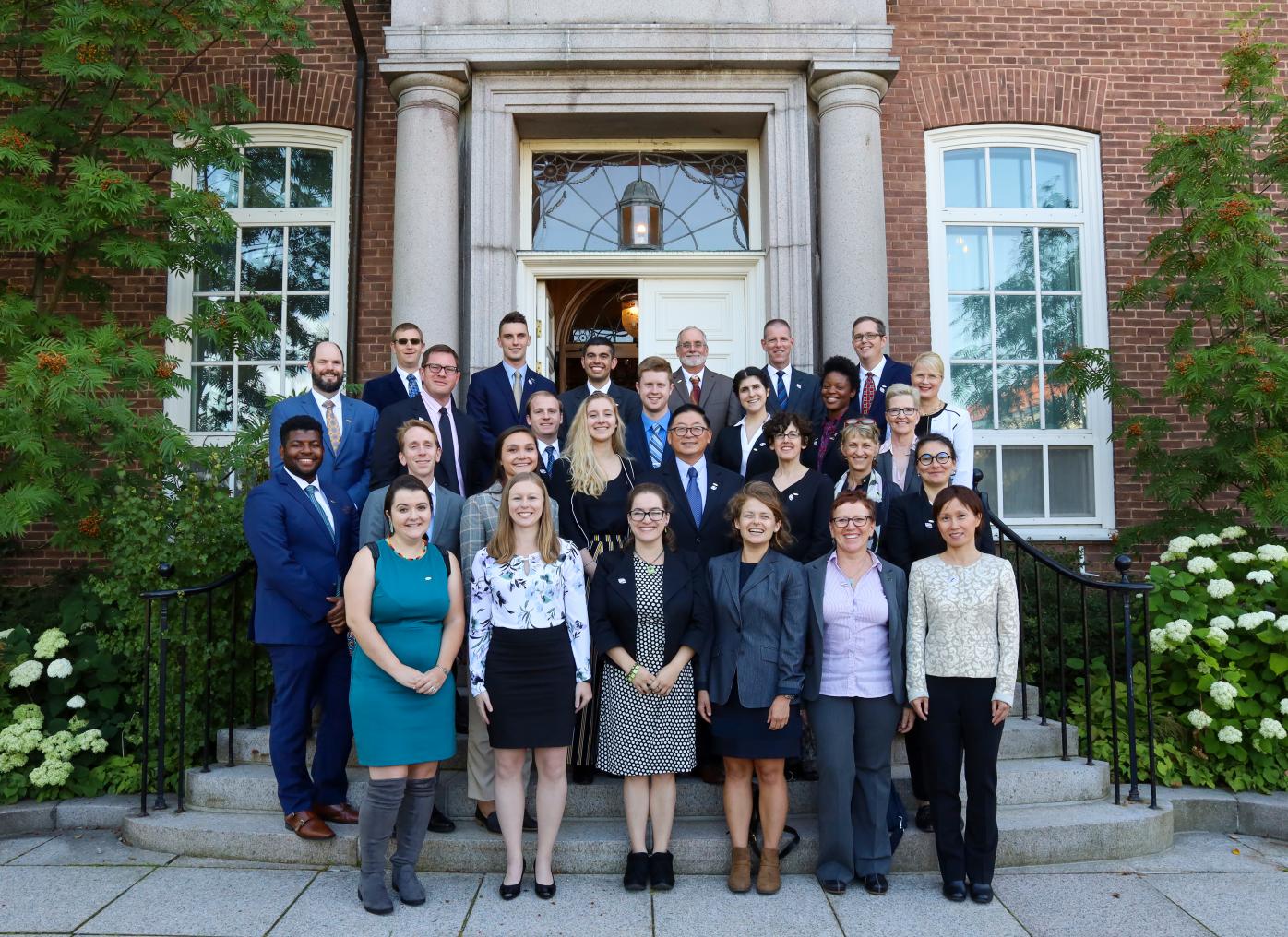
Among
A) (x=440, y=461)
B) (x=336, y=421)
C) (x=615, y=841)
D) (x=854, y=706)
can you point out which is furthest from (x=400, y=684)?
(x=854, y=706)

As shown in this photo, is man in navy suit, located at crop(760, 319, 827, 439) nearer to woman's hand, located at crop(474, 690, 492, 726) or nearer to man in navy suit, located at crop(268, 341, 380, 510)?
man in navy suit, located at crop(268, 341, 380, 510)

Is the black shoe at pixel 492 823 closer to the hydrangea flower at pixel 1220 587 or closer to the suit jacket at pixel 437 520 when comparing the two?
the suit jacket at pixel 437 520

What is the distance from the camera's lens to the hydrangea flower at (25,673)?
548 centimetres

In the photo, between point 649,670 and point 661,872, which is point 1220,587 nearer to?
point 649,670

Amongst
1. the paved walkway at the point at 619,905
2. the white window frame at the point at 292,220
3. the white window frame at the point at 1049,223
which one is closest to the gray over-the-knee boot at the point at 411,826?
the paved walkway at the point at 619,905

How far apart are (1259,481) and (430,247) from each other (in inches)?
233

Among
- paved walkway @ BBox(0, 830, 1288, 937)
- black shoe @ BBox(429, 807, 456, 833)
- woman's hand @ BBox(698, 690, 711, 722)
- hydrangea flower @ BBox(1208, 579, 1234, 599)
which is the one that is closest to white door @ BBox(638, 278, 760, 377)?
hydrangea flower @ BBox(1208, 579, 1234, 599)

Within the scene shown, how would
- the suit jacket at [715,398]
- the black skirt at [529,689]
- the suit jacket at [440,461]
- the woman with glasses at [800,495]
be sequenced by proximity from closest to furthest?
the black skirt at [529,689], the woman with glasses at [800,495], the suit jacket at [440,461], the suit jacket at [715,398]

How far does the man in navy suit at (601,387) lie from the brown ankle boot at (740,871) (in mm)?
2253

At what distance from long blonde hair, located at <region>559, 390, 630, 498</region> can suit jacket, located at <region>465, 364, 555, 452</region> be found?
3.17 ft

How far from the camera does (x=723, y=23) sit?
7152 mm

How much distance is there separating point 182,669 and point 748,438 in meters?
3.16

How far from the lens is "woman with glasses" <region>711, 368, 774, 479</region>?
500 centimetres

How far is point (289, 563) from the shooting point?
4.36 meters
